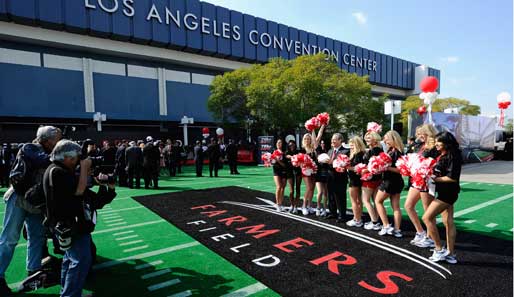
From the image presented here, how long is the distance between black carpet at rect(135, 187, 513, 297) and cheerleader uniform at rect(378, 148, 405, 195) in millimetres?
771

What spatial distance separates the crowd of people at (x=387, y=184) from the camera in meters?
3.38

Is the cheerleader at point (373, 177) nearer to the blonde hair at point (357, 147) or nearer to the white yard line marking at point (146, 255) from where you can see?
the blonde hair at point (357, 147)

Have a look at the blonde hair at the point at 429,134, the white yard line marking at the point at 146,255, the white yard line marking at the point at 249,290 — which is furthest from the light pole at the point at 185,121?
the white yard line marking at the point at 249,290

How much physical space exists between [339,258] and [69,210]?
310 centimetres

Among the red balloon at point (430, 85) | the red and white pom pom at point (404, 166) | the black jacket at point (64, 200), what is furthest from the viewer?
the red balloon at point (430, 85)

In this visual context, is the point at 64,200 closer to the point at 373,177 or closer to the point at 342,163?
the point at 342,163

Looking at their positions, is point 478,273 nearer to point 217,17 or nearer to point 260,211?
point 260,211

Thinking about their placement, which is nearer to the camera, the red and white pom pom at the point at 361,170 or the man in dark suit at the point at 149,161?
the red and white pom pom at the point at 361,170

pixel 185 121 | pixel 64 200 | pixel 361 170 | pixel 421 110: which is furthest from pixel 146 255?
pixel 185 121

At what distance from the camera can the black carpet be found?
3.04 m

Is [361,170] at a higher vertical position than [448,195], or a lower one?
higher

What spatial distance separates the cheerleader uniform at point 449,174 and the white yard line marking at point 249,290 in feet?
7.54

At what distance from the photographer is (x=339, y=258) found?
3750 mm

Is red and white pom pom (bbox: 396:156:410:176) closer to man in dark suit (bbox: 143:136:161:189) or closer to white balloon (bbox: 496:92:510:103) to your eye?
man in dark suit (bbox: 143:136:161:189)
